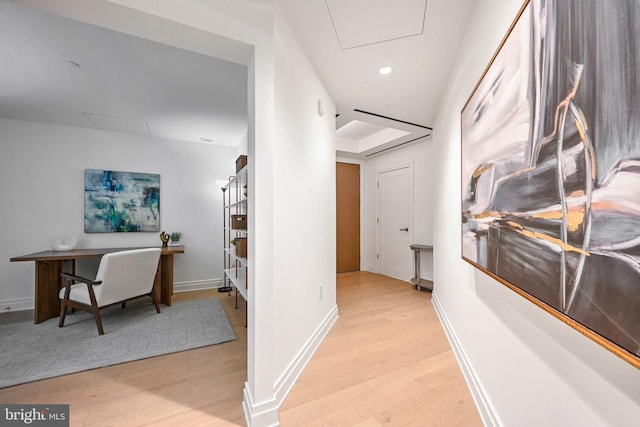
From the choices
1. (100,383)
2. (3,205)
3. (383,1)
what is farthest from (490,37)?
(3,205)

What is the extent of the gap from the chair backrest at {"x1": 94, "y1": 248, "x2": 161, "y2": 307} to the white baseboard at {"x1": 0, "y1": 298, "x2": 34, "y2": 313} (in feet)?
5.14

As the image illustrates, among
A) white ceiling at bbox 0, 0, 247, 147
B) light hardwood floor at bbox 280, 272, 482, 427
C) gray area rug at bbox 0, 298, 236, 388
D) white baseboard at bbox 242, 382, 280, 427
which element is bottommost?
gray area rug at bbox 0, 298, 236, 388

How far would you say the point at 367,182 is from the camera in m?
5.35

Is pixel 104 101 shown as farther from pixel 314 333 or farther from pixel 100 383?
pixel 314 333

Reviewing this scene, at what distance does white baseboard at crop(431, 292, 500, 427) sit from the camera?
133 centimetres

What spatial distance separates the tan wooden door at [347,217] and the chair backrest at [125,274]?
3.12m

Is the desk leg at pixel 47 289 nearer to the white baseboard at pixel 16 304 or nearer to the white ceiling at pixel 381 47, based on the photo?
the white baseboard at pixel 16 304

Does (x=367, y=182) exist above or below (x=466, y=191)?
above

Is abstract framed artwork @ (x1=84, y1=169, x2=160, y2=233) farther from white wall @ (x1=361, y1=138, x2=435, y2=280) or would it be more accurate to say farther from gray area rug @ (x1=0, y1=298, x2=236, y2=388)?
white wall @ (x1=361, y1=138, x2=435, y2=280)

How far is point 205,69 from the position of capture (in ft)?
7.49

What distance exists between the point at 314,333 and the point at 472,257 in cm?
140

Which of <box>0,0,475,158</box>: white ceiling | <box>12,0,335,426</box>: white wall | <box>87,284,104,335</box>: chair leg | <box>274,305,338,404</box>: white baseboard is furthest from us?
<box>87,284,104,335</box>: chair leg

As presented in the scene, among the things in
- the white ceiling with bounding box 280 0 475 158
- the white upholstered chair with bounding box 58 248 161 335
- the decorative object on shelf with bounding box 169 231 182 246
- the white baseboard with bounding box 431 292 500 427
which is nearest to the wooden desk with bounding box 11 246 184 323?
the white upholstered chair with bounding box 58 248 161 335

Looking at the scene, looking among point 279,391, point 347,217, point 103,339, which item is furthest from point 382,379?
point 347,217
